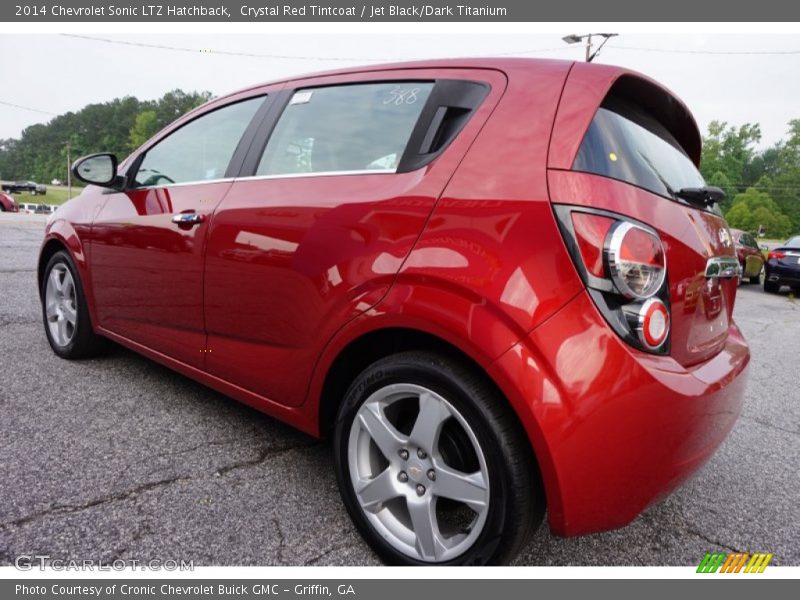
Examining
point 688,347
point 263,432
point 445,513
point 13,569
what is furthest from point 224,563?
point 688,347

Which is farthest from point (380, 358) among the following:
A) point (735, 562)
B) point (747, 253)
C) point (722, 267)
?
point (747, 253)

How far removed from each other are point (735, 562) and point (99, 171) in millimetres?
3395

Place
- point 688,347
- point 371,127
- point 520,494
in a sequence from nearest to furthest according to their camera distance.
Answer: point 520,494 < point 688,347 < point 371,127

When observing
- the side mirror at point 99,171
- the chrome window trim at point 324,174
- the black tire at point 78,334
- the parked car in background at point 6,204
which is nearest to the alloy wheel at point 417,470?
the chrome window trim at point 324,174

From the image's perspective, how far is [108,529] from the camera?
1.75 m

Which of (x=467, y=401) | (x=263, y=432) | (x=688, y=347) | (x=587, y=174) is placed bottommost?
(x=263, y=432)

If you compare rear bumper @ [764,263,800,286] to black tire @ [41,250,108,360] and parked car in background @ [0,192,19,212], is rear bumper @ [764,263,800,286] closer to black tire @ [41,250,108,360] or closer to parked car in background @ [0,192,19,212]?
black tire @ [41,250,108,360]

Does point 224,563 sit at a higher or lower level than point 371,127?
lower

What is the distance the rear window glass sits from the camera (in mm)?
1473

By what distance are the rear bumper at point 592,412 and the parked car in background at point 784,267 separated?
505 inches

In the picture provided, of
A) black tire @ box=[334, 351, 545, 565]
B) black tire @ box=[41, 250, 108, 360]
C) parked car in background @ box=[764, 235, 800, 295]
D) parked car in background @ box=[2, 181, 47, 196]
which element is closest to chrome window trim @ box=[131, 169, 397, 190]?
black tire @ box=[334, 351, 545, 565]

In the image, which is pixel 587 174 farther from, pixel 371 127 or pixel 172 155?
pixel 172 155

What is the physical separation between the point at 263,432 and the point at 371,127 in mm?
1481

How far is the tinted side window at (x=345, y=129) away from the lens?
73.1 inches
